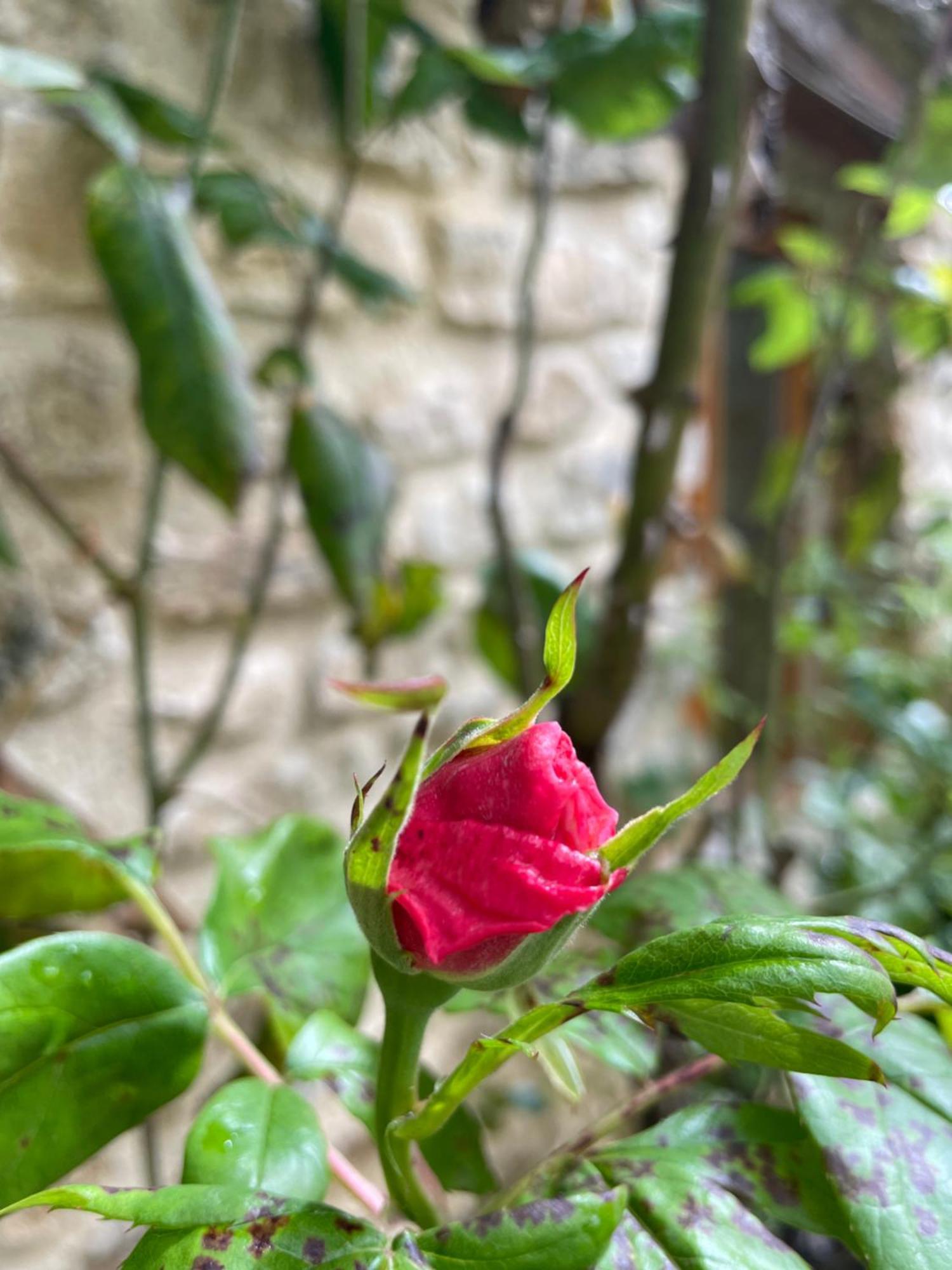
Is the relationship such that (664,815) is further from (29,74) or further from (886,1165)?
(29,74)

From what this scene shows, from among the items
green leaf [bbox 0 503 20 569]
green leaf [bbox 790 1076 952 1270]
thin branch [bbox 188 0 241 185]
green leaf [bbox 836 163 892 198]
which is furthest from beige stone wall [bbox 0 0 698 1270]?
green leaf [bbox 790 1076 952 1270]

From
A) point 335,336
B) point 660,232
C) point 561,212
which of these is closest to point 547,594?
point 335,336

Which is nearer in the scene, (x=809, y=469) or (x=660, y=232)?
(x=809, y=469)

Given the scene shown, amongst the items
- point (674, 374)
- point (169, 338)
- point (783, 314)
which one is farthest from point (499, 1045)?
point (783, 314)

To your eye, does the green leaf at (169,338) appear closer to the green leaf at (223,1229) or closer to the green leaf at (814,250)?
the green leaf at (223,1229)

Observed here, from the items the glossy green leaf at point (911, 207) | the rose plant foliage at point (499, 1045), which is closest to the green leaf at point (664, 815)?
the rose plant foliage at point (499, 1045)

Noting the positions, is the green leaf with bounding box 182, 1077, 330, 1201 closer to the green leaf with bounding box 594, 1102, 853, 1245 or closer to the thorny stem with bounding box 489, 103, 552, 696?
the green leaf with bounding box 594, 1102, 853, 1245

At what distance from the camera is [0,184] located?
0.74 m

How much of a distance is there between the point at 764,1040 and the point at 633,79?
2.67ft

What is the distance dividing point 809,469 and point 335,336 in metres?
0.53

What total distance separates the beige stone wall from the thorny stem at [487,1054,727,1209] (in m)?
0.62

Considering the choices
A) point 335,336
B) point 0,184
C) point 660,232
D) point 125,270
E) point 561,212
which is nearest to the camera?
point 125,270

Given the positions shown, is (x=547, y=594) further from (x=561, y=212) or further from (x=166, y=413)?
(x=561, y=212)

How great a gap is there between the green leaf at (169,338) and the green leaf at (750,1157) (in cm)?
43
